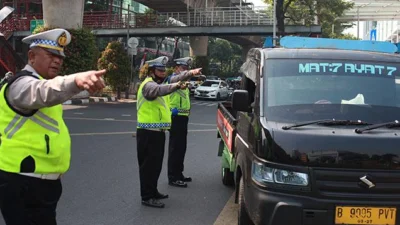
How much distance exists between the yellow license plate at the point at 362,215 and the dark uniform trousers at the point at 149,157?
270 centimetres

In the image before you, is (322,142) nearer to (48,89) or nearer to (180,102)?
(48,89)

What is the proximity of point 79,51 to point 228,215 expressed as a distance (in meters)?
17.3

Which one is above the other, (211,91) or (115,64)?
(115,64)

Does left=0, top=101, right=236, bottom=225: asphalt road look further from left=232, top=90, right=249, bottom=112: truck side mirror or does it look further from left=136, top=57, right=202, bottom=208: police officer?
left=232, top=90, right=249, bottom=112: truck side mirror

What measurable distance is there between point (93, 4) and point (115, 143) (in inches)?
1486

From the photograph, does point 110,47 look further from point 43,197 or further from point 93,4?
point 93,4

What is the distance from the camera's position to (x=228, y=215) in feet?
16.8

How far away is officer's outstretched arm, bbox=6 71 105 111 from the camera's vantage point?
2.33 meters

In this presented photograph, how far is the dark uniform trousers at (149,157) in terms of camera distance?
540 centimetres

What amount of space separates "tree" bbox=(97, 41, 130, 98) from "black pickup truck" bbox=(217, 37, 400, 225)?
761 inches

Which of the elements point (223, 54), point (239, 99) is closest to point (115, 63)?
point (239, 99)

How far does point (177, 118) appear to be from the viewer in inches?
261

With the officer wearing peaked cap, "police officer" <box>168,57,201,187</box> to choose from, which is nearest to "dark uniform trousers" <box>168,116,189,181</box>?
"police officer" <box>168,57,201,187</box>

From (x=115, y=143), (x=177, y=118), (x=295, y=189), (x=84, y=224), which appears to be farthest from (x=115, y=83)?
(x=295, y=189)
